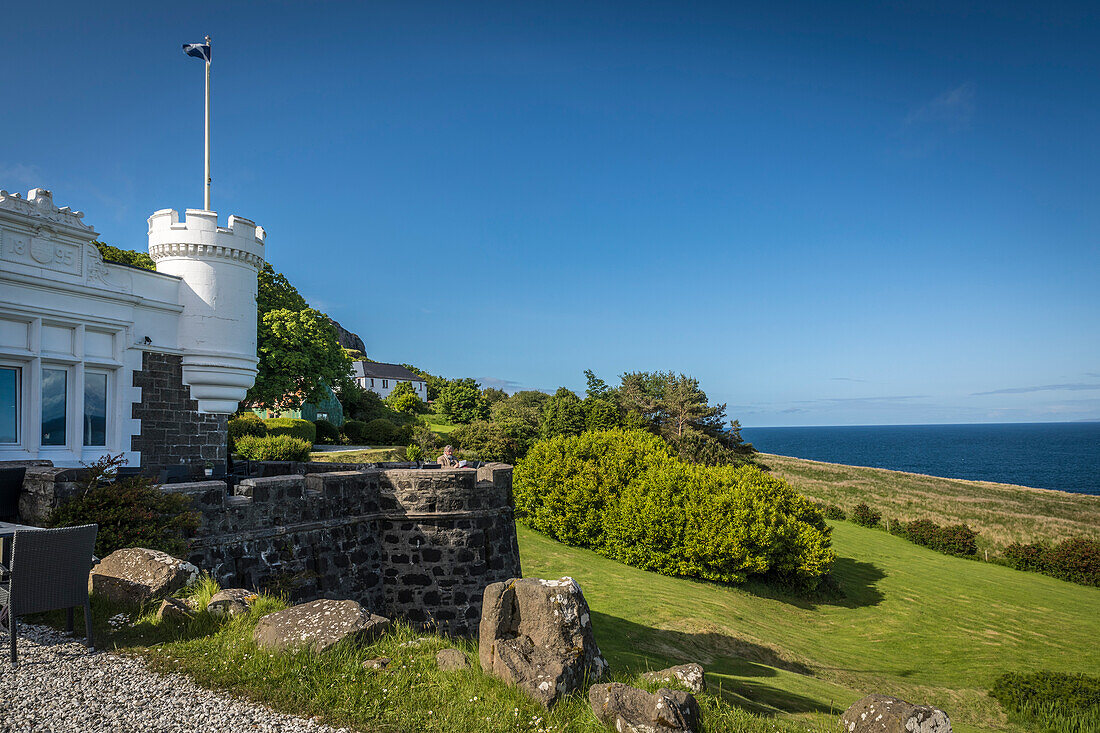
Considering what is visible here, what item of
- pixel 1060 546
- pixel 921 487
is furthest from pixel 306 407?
pixel 921 487

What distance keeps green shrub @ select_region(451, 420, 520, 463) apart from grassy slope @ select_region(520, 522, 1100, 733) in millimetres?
9075

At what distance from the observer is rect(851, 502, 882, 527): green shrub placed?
4684 centimetres

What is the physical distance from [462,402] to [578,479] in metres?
37.2

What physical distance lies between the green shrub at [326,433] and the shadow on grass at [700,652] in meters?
28.3

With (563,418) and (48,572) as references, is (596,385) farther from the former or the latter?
(48,572)

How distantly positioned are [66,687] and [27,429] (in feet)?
31.6

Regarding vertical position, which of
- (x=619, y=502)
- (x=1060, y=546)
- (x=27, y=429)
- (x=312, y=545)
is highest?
(x=27, y=429)

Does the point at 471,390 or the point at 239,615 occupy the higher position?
the point at 471,390

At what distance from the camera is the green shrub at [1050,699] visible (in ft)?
46.6

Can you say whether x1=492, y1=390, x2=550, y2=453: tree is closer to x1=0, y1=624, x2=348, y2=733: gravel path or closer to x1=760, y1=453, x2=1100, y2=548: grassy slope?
x1=760, y1=453, x2=1100, y2=548: grassy slope

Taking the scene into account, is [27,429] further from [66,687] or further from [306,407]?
[306,407]

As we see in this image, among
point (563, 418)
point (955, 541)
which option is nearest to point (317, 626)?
Answer: point (563, 418)

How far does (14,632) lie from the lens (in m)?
5.44

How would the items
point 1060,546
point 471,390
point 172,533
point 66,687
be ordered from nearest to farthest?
point 66,687
point 172,533
point 1060,546
point 471,390
